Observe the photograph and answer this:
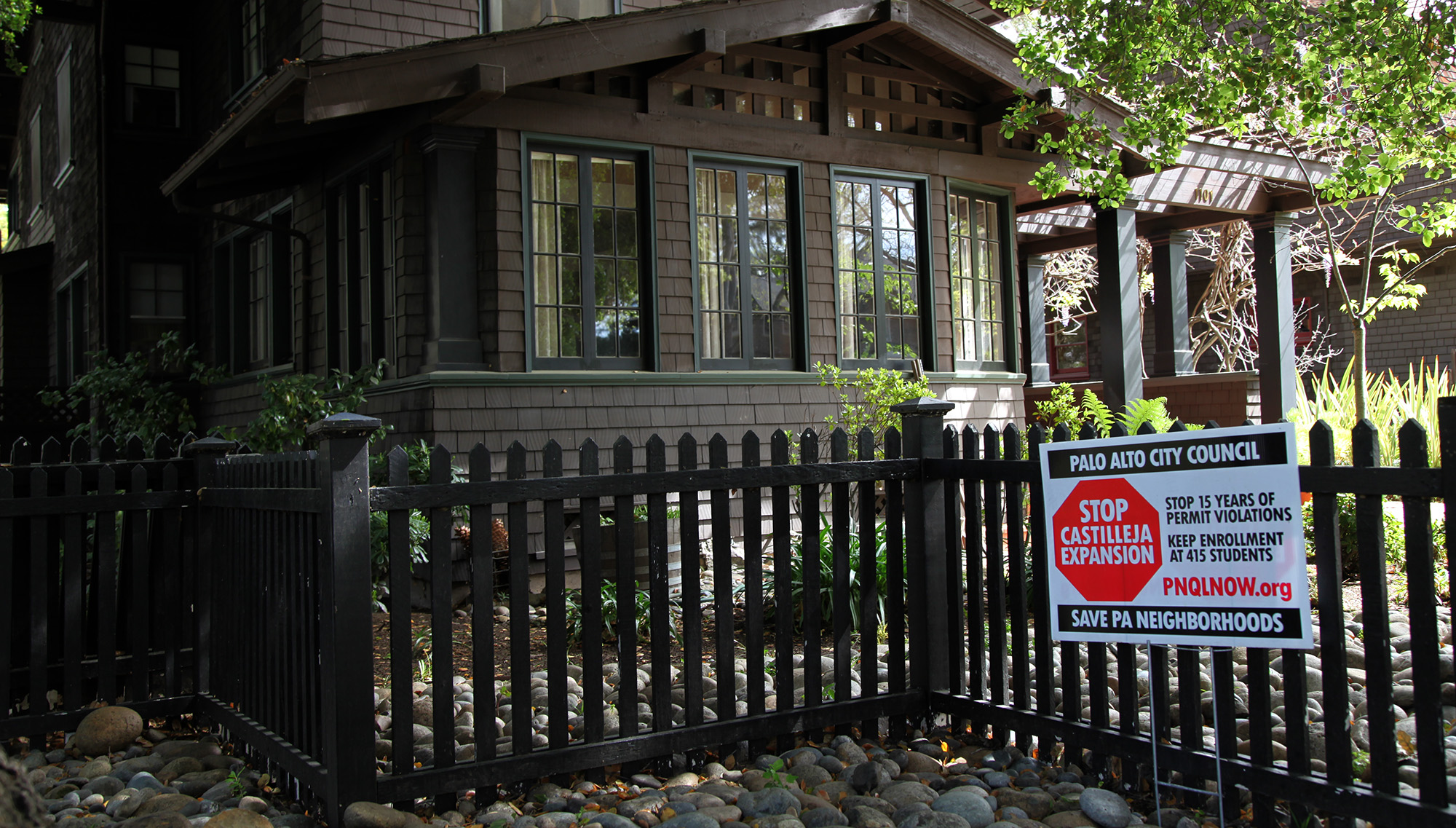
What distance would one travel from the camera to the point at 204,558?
4531mm

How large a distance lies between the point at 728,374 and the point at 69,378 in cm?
1136

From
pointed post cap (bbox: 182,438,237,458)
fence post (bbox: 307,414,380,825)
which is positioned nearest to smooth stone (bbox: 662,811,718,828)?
fence post (bbox: 307,414,380,825)

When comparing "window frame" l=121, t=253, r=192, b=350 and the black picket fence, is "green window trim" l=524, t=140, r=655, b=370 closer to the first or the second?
the black picket fence

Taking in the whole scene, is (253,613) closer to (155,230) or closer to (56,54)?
(155,230)

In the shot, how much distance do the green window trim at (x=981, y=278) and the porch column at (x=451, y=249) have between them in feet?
15.3

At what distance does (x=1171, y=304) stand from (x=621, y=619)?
11.6 metres

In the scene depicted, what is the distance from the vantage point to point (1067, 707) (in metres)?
3.73

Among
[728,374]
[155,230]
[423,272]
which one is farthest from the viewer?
[155,230]

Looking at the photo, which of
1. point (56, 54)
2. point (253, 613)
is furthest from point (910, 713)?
point (56, 54)

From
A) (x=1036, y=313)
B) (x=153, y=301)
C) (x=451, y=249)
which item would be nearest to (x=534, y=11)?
(x=451, y=249)

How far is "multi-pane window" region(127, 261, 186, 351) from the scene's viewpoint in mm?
12859

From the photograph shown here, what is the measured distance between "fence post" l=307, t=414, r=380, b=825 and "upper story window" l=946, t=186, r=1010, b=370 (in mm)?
7887

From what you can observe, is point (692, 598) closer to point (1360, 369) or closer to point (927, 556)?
point (927, 556)

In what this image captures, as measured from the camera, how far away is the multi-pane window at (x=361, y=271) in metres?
8.69
